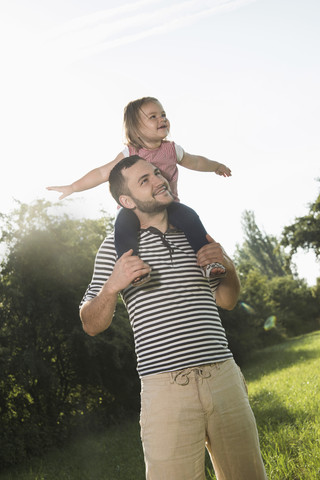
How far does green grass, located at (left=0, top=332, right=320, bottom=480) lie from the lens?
3787 mm

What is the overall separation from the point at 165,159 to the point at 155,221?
48 centimetres

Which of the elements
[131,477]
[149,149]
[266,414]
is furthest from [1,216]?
[149,149]

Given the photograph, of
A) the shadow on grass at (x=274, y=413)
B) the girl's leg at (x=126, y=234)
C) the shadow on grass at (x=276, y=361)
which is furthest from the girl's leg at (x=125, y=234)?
the shadow on grass at (x=276, y=361)

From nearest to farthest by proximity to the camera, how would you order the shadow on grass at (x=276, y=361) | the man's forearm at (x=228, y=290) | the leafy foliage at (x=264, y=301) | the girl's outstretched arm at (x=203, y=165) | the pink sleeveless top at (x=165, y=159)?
the man's forearm at (x=228, y=290)
the pink sleeveless top at (x=165, y=159)
the girl's outstretched arm at (x=203, y=165)
the shadow on grass at (x=276, y=361)
the leafy foliage at (x=264, y=301)

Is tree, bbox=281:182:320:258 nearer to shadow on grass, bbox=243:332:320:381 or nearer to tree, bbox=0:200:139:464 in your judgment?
shadow on grass, bbox=243:332:320:381

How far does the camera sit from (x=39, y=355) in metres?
10.2

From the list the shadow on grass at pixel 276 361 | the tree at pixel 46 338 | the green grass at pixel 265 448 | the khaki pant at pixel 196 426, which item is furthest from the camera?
the shadow on grass at pixel 276 361

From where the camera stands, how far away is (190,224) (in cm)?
206

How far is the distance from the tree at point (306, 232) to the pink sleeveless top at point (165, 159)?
2128 centimetres

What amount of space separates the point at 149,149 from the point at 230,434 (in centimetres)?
149

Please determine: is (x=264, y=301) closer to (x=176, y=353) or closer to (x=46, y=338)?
(x=46, y=338)

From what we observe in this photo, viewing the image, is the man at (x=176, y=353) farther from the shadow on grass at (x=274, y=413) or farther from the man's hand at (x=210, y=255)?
the shadow on grass at (x=274, y=413)

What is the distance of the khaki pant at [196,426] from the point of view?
1738 millimetres

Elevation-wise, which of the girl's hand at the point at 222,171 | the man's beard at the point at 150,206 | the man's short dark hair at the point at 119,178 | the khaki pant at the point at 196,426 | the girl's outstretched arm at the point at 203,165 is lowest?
the khaki pant at the point at 196,426
